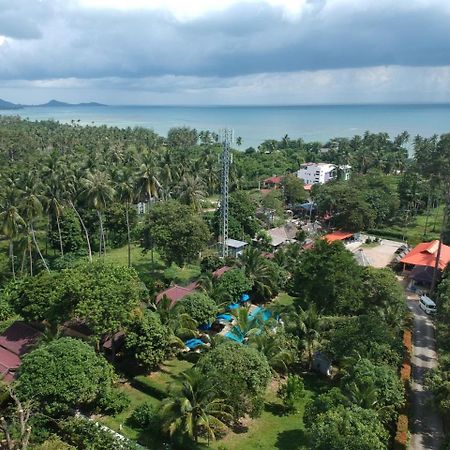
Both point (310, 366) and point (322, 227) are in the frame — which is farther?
point (322, 227)

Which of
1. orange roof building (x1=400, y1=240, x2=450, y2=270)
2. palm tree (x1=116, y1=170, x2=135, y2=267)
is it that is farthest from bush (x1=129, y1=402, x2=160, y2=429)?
orange roof building (x1=400, y1=240, x2=450, y2=270)

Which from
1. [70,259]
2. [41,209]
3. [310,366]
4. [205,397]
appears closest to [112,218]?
[70,259]

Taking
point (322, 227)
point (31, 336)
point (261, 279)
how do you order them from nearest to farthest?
point (31, 336) < point (261, 279) < point (322, 227)

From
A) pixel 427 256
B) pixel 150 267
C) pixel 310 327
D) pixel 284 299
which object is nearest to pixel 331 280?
pixel 310 327

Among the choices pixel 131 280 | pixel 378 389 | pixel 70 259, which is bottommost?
pixel 70 259

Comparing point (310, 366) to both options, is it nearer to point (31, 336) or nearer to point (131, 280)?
point (131, 280)

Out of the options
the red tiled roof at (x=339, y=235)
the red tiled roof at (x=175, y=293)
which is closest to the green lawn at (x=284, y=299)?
the red tiled roof at (x=175, y=293)
